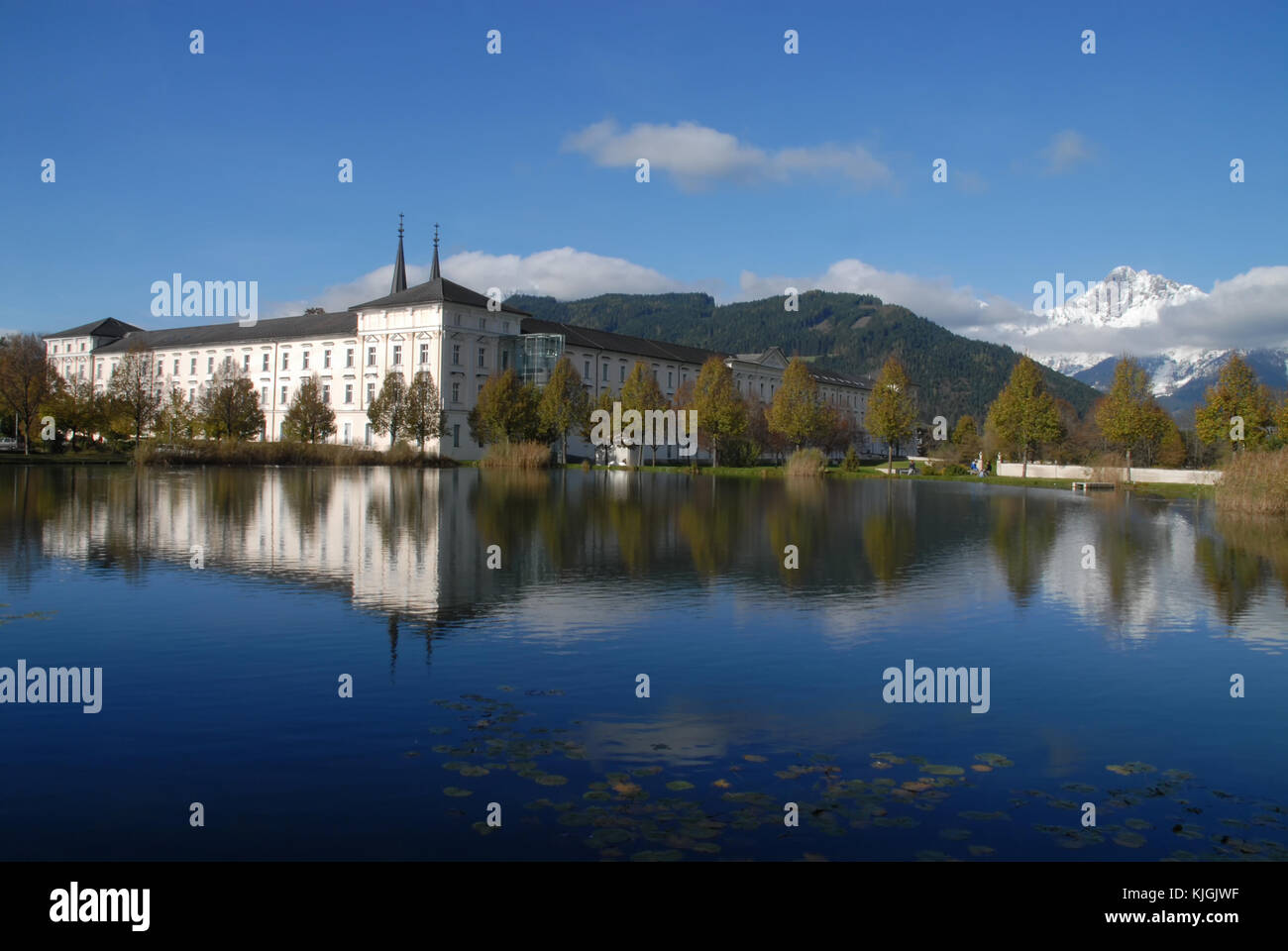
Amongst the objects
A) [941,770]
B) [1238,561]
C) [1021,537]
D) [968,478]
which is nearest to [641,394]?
[968,478]

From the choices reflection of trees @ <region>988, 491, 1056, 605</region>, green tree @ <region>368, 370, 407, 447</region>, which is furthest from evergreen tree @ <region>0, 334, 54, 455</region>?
reflection of trees @ <region>988, 491, 1056, 605</region>

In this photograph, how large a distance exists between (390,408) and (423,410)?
8.57 ft

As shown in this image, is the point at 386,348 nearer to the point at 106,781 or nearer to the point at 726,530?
the point at 726,530

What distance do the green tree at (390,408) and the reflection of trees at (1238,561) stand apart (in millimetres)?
54198

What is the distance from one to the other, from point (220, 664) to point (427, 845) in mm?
4772

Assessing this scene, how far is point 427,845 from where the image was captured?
5484mm

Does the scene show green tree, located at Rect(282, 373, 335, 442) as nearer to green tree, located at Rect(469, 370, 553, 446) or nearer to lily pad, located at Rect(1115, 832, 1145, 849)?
green tree, located at Rect(469, 370, 553, 446)

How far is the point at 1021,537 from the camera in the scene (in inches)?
945

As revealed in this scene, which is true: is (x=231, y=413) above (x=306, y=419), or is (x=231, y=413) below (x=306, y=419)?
above

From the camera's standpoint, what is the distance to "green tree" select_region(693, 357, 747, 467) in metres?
71.8

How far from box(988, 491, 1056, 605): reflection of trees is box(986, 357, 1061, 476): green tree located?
2966cm

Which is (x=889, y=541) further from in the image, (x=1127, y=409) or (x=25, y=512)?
(x=1127, y=409)

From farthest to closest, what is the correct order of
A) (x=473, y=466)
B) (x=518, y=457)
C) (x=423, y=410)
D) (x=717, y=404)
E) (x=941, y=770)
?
(x=717, y=404) → (x=423, y=410) → (x=473, y=466) → (x=518, y=457) → (x=941, y=770)
